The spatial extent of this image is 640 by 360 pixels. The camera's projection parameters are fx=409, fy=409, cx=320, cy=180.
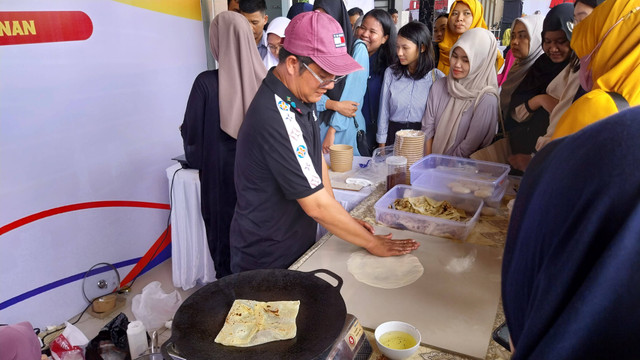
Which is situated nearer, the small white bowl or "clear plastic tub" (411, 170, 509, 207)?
the small white bowl

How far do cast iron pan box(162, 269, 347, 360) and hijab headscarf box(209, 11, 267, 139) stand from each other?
5.16 ft

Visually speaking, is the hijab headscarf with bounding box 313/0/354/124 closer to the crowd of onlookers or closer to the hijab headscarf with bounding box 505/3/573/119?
the crowd of onlookers

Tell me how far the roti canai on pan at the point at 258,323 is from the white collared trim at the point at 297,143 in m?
0.50

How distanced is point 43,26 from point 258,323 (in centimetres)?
253

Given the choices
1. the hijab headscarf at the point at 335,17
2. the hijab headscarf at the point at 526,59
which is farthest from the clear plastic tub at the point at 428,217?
the hijab headscarf at the point at 526,59

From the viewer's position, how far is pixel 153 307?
274 centimetres

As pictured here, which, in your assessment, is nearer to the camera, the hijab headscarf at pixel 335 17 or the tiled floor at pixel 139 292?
the tiled floor at pixel 139 292

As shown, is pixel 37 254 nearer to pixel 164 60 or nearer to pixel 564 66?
pixel 164 60

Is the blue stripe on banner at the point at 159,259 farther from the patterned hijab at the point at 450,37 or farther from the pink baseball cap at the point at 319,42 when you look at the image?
the patterned hijab at the point at 450,37

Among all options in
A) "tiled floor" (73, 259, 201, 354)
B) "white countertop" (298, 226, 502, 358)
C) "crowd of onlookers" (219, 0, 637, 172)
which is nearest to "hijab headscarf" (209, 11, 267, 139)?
"crowd of onlookers" (219, 0, 637, 172)

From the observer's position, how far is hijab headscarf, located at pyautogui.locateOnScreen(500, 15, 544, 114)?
3.07 m

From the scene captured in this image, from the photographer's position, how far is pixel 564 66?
2736 millimetres

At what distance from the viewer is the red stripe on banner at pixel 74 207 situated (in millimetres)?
2469

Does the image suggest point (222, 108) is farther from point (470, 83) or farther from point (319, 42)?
point (470, 83)
